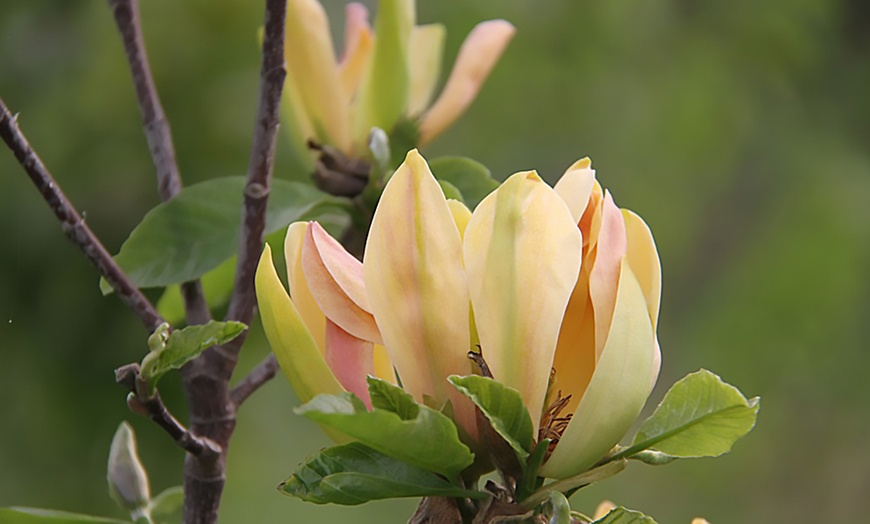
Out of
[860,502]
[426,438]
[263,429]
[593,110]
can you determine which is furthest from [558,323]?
[860,502]

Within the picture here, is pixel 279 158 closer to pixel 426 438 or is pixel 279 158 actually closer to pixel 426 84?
pixel 426 84

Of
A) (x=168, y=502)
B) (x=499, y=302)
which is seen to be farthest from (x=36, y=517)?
(x=499, y=302)

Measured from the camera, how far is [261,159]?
0.35 m

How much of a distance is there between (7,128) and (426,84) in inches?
9.0

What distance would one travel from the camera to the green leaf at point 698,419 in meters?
0.24

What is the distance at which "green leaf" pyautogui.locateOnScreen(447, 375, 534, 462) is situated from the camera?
0.23 metres

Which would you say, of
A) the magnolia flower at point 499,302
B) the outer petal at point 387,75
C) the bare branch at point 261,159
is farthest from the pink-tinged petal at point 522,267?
the outer petal at point 387,75

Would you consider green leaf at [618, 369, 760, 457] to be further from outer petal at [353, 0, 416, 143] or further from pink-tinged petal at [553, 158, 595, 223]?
outer petal at [353, 0, 416, 143]

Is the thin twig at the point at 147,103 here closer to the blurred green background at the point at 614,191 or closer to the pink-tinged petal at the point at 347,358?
the pink-tinged petal at the point at 347,358

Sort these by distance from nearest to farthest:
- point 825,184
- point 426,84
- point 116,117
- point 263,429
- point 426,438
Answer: point 426,438 → point 426,84 → point 116,117 → point 263,429 → point 825,184

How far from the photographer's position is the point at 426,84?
1.63 feet

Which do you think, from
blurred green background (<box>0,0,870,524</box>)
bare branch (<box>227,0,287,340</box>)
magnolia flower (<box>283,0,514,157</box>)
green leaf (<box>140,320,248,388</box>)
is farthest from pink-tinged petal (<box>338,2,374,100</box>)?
blurred green background (<box>0,0,870,524</box>)

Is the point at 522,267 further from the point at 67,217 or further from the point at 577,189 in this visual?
the point at 67,217

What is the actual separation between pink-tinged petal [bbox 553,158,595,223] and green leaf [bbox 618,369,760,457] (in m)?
0.04
